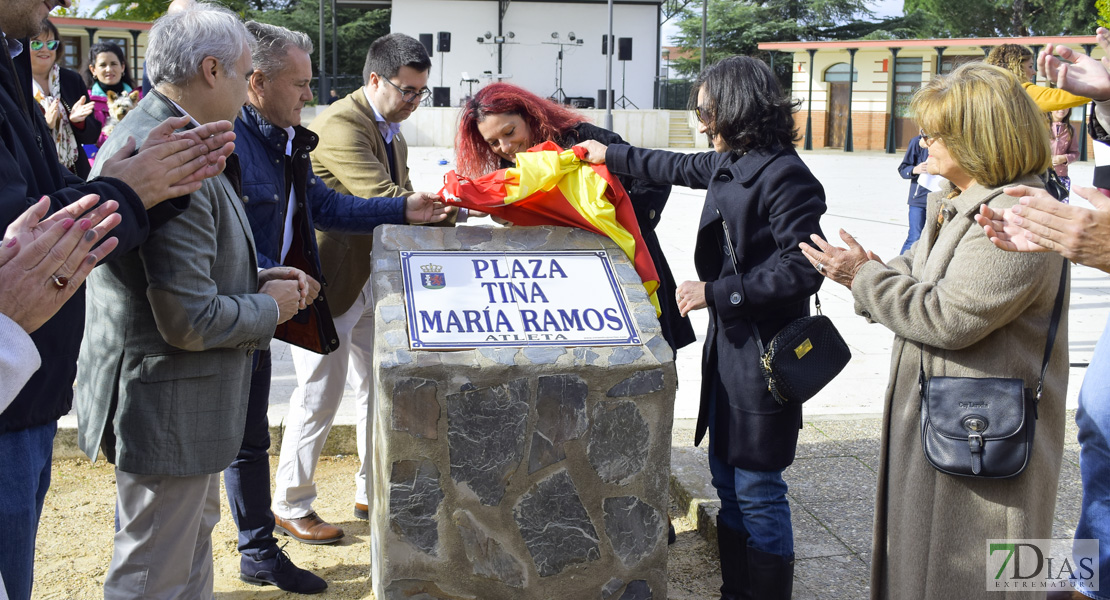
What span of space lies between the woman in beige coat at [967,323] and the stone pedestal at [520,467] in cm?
69

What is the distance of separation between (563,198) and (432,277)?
Result: 0.63 metres

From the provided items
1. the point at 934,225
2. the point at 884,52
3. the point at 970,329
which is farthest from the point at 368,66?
the point at 884,52

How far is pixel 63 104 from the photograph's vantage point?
573cm

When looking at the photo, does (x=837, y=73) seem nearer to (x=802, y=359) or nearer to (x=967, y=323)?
(x=802, y=359)

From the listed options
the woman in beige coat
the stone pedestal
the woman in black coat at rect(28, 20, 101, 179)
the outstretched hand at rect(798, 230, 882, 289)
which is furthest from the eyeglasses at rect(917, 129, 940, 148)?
the woman in black coat at rect(28, 20, 101, 179)

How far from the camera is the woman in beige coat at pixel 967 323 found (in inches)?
92.4

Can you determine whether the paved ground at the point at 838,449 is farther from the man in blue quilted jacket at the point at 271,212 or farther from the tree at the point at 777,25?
the tree at the point at 777,25

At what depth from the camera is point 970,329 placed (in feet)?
7.69

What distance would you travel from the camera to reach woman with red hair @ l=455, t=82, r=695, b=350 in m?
3.50

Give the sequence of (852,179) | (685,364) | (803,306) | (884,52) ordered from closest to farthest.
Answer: (803,306) < (685,364) < (852,179) < (884,52)

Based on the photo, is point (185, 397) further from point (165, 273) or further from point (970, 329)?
point (970, 329)

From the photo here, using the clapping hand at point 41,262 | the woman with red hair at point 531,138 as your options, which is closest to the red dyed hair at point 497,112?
the woman with red hair at point 531,138

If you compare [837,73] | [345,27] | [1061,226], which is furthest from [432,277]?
[345,27]

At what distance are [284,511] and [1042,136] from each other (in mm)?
3079
